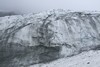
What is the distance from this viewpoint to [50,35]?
21703mm

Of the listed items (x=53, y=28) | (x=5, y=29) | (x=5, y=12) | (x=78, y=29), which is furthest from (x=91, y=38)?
(x=5, y=12)

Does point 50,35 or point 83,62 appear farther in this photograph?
point 50,35

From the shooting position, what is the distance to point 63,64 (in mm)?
17672

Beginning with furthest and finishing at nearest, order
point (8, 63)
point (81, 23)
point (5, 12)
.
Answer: point (5, 12), point (81, 23), point (8, 63)

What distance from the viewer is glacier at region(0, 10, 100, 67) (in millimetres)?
21092

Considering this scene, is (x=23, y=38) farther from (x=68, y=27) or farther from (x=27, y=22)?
(x=68, y=27)

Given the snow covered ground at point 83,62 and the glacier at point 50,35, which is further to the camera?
the glacier at point 50,35

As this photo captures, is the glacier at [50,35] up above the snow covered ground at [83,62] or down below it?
above

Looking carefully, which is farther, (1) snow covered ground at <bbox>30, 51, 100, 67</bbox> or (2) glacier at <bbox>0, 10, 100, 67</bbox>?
(2) glacier at <bbox>0, 10, 100, 67</bbox>

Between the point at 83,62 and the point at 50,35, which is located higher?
the point at 50,35

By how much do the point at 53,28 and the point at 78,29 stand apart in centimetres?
262

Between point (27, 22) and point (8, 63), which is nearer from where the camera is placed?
point (8, 63)

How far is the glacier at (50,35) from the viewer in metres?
21.1

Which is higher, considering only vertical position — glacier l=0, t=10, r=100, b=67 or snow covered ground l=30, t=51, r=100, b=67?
glacier l=0, t=10, r=100, b=67
